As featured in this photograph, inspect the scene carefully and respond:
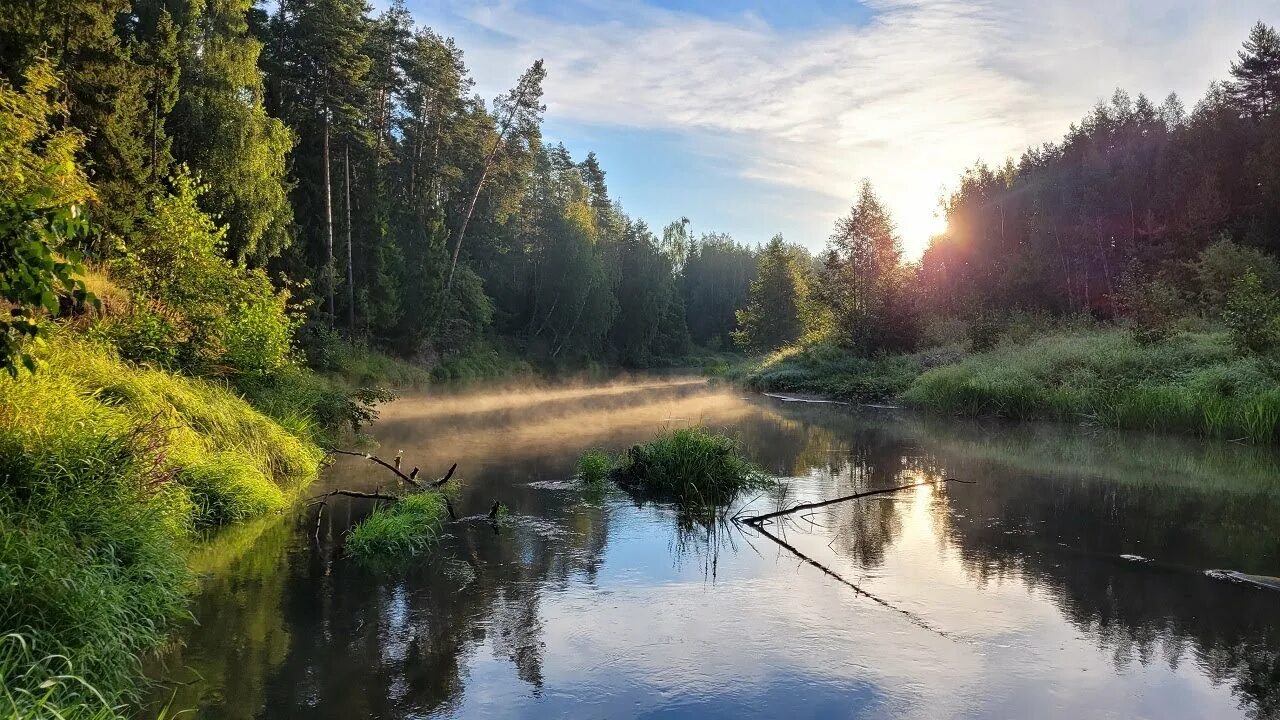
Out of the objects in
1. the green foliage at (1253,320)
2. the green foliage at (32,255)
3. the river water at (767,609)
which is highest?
the green foliage at (1253,320)

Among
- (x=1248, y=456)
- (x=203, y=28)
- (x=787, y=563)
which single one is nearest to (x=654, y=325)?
(x=203, y=28)

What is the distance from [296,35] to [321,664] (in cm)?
3178

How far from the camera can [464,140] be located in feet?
143

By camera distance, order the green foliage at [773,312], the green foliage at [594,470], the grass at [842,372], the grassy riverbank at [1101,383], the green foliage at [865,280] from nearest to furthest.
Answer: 1. the green foliage at [594,470]
2. the grassy riverbank at [1101,383]
3. the grass at [842,372]
4. the green foliage at [865,280]
5. the green foliage at [773,312]

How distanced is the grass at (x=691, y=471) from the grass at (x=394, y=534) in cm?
429

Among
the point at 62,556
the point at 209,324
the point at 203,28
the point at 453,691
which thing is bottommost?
the point at 453,691

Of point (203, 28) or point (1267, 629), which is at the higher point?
point (203, 28)

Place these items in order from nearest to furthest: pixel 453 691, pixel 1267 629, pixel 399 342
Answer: pixel 453 691 < pixel 1267 629 < pixel 399 342

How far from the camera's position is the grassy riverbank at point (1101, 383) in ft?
61.6

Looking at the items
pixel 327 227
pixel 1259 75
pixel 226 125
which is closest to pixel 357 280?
pixel 327 227

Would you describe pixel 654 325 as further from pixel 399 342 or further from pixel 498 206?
pixel 399 342

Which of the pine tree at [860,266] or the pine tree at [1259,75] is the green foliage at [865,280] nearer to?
the pine tree at [860,266]

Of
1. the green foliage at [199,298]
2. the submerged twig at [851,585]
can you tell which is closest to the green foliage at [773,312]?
the green foliage at [199,298]

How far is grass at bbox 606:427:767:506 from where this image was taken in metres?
12.9
